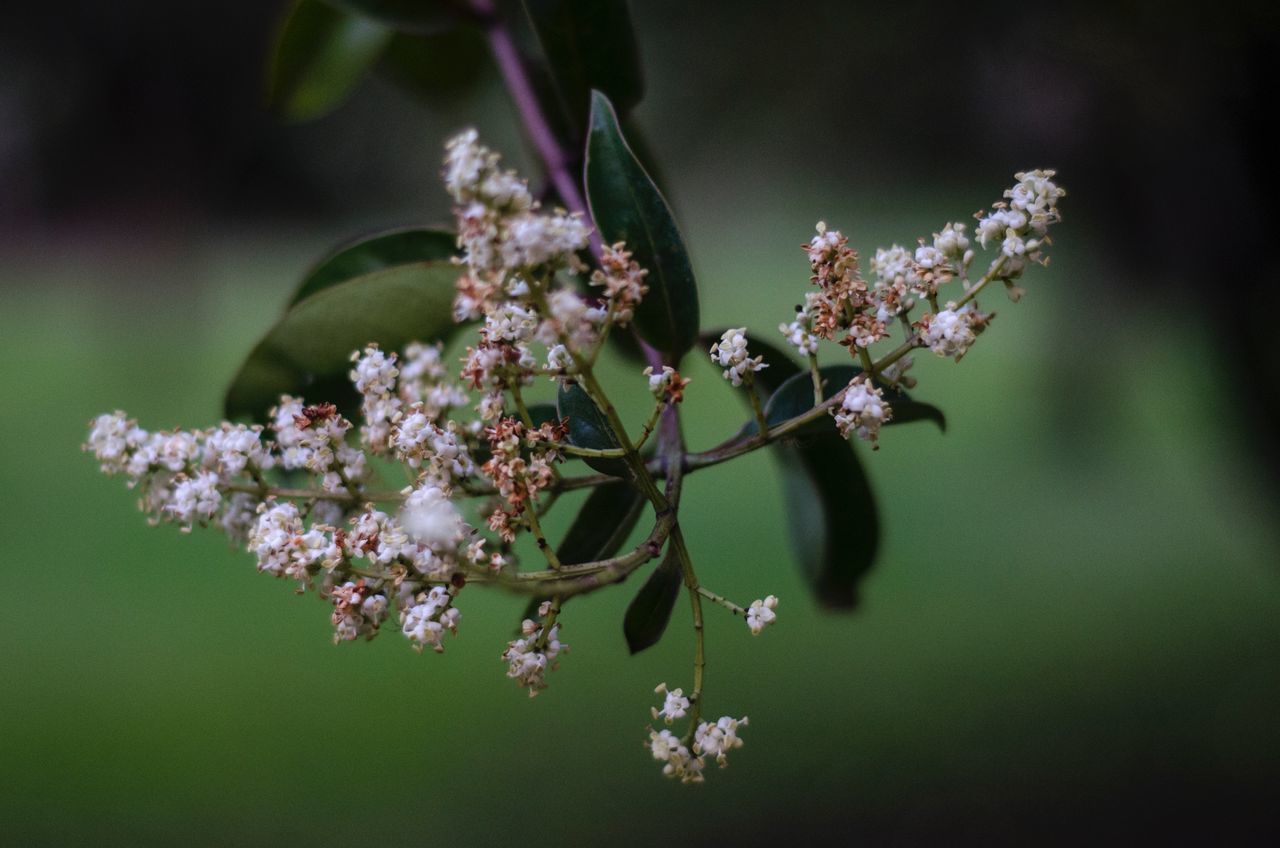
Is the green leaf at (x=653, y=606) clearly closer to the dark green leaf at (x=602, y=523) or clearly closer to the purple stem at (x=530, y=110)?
the dark green leaf at (x=602, y=523)

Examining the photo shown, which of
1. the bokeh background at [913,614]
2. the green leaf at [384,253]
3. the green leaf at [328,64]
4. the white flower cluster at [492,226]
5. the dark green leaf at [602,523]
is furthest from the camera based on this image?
the bokeh background at [913,614]

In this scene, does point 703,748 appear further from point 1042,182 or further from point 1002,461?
point 1002,461

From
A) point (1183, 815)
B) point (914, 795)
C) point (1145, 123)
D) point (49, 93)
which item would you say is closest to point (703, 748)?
point (914, 795)

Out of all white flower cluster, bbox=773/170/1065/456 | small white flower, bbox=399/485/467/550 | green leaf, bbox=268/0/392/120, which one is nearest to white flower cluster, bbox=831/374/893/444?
white flower cluster, bbox=773/170/1065/456

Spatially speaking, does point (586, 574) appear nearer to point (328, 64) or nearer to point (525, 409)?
point (525, 409)

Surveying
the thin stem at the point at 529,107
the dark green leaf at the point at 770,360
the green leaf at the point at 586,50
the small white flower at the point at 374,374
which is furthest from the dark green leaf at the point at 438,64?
the small white flower at the point at 374,374

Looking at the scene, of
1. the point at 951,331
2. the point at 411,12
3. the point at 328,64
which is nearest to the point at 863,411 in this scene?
the point at 951,331

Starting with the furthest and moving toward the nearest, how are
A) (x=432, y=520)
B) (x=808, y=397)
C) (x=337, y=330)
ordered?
(x=337, y=330) → (x=808, y=397) → (x=432, y=520)
